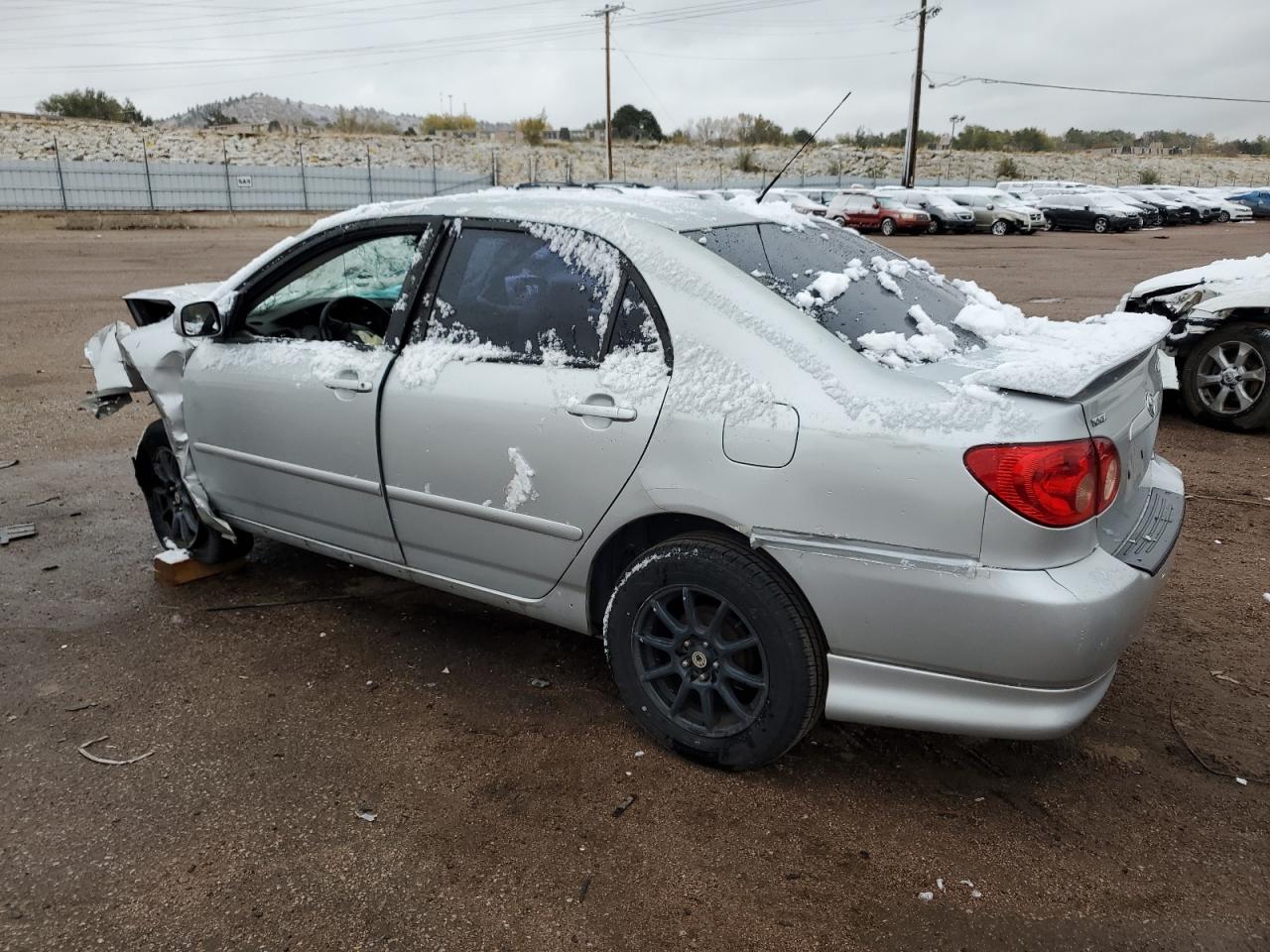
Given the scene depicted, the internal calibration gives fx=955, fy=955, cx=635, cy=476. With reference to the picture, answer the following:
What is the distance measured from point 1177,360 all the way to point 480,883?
635 centimetres

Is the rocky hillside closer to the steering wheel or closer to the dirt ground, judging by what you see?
the steering wheel

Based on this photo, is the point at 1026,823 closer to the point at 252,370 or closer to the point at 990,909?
the point at 990,909

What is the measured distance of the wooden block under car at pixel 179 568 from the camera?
425 cm

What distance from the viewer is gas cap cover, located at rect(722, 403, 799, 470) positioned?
2539 mm

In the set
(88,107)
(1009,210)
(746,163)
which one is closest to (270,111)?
(88,107)

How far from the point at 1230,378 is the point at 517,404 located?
5.65 meters

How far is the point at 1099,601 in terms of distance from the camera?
2365mm

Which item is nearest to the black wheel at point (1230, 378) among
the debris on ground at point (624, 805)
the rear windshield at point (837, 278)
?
the rear windshield at point (837, 278)

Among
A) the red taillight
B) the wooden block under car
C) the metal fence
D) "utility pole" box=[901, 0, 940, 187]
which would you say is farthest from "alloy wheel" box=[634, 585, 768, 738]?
"utility pole" box=[901, 0, 940, 187]

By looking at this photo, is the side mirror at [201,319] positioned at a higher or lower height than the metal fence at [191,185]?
lower

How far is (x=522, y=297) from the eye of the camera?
3.13 meters

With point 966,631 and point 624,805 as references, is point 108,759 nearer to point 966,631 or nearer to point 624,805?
point 624,805

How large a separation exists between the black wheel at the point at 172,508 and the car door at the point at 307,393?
0.30 metres

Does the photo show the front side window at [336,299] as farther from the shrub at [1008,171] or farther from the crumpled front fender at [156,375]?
the shrub at [1008,171]
